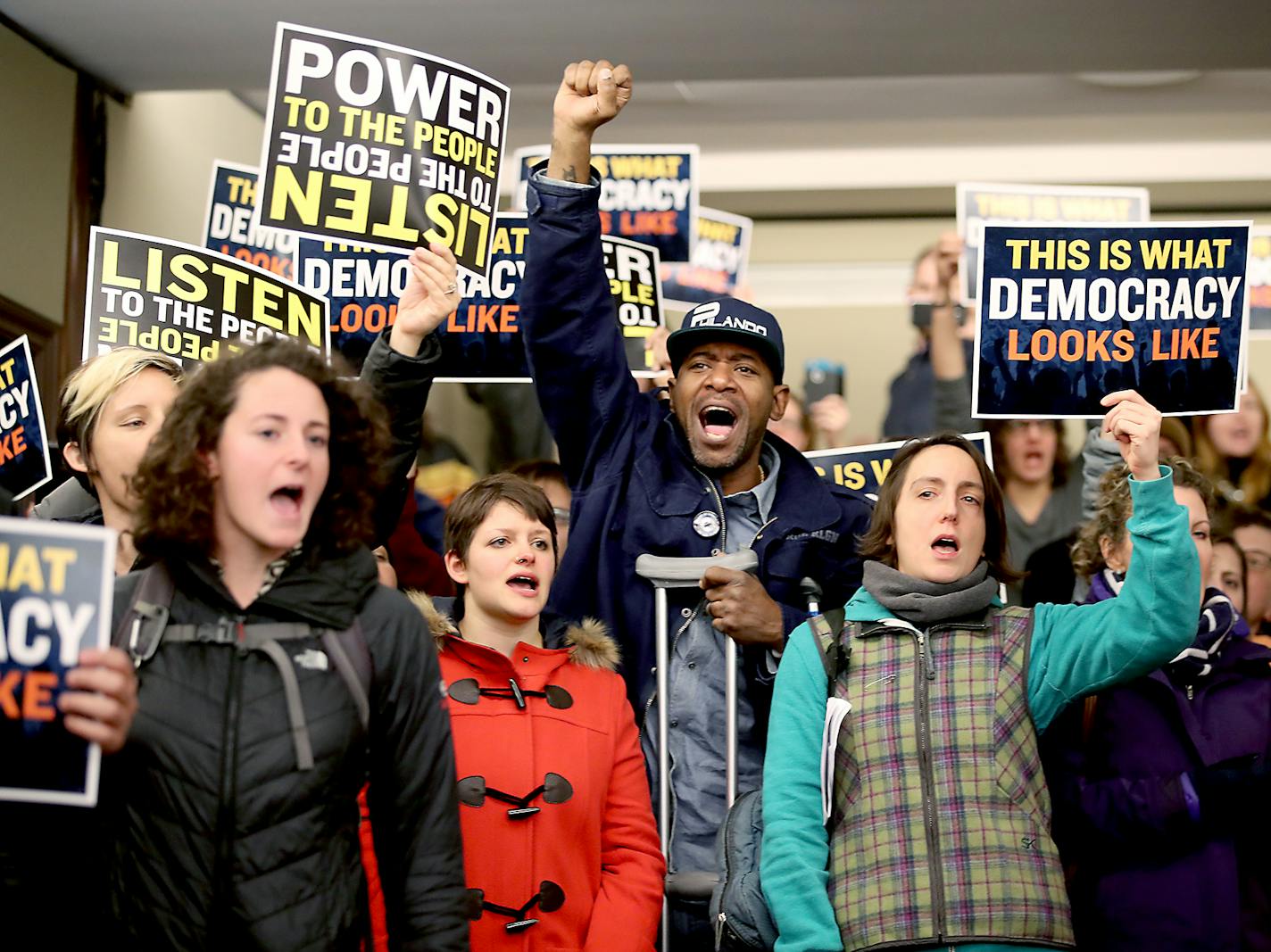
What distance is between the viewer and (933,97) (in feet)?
30.3

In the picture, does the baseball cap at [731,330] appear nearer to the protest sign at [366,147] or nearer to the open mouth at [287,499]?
the protest sign at [366,147]

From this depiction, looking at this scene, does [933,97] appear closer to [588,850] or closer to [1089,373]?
[1089,373]

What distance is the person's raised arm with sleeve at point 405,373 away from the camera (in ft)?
12.6

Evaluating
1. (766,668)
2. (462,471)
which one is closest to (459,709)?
A: (766,668)

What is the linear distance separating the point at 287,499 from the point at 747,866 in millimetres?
1409

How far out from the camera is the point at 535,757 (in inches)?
144

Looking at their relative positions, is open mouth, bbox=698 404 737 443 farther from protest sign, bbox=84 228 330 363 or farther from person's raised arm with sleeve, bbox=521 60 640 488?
protest sign, bbox=84 228 330 363

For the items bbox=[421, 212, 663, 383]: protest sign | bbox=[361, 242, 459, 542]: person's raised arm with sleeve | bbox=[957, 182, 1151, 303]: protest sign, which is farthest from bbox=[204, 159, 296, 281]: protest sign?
bbox=[957, 182, 1151, 303]: protest sign

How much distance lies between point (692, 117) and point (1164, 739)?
6.34m

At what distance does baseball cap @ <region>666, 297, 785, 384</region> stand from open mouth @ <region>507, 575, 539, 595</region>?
93 centimetres

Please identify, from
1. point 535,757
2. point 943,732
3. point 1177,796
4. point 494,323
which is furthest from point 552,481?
point 1177,796

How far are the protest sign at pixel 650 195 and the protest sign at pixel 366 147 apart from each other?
2.29 m

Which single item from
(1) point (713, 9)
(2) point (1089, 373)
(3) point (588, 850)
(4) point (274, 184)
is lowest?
(3) point (588, 850)

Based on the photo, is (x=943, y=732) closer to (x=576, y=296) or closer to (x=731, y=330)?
(x=731, y=330)
